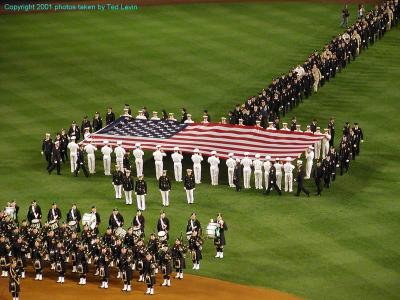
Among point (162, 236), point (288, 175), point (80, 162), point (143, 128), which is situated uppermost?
point (162, 236)

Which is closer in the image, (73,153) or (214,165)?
(214,165)

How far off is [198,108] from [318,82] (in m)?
7.54

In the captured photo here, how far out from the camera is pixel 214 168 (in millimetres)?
67375

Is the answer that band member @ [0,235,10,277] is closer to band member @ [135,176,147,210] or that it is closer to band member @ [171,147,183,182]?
band member @ [135,176,147,210]

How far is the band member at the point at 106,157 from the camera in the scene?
2687 inches

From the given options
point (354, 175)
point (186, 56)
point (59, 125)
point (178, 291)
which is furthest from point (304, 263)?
point (186, 56)

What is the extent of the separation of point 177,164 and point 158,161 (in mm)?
907

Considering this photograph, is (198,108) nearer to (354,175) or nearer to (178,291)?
(354,175)

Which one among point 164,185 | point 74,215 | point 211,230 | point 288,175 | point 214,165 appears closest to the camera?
point 211,230

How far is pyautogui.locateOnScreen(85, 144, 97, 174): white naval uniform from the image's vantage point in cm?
6862

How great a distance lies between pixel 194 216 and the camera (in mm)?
58375

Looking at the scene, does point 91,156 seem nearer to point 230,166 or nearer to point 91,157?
point 91,157

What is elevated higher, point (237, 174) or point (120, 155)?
point (120, 155)

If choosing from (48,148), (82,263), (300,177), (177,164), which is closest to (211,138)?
(177,164)
